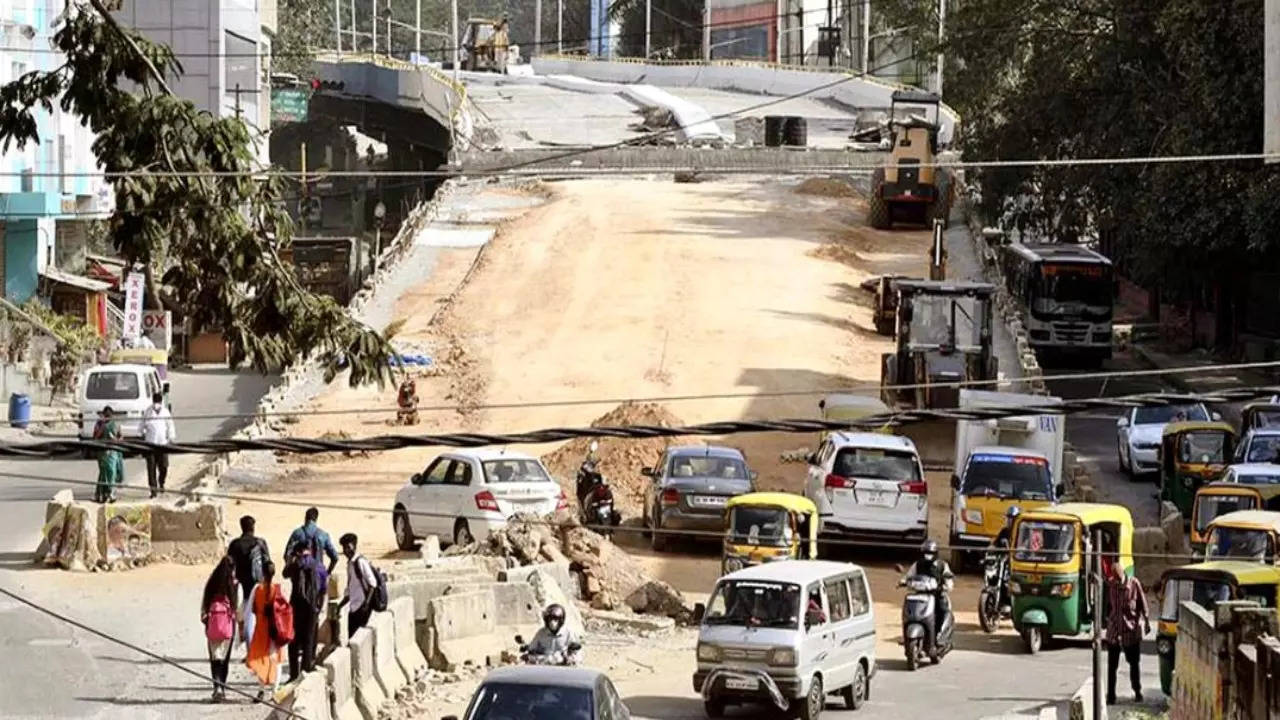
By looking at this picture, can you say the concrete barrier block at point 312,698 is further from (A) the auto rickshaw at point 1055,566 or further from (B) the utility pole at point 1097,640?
(A) the auto rickshaw at point 1055,566

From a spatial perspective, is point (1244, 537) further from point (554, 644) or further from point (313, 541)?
point (313, 541)

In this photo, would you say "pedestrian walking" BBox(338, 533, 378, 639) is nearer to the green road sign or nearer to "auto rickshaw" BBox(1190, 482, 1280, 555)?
"auto rickshaw" BBox(1190, 482, 1280, 555)

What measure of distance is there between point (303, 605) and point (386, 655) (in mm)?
1097

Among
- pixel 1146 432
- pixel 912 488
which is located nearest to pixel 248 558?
pixel 912 488

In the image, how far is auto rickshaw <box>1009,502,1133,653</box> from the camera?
90.2 ft

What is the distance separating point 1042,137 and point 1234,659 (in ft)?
148

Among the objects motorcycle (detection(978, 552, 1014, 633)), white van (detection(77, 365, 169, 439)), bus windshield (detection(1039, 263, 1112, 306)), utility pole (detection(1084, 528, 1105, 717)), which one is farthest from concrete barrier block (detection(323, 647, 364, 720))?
bus windshield (detection(1039, 263, 1112, 306))

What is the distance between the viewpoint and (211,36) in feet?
251

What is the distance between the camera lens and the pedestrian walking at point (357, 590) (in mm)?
22406

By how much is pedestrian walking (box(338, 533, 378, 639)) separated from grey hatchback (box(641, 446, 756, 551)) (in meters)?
10.1

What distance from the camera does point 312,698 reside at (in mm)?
19156

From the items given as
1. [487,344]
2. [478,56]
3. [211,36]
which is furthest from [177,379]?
[478,56]

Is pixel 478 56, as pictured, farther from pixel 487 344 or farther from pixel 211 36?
pixel 487 344

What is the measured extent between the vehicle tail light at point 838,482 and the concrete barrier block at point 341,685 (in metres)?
12.8
